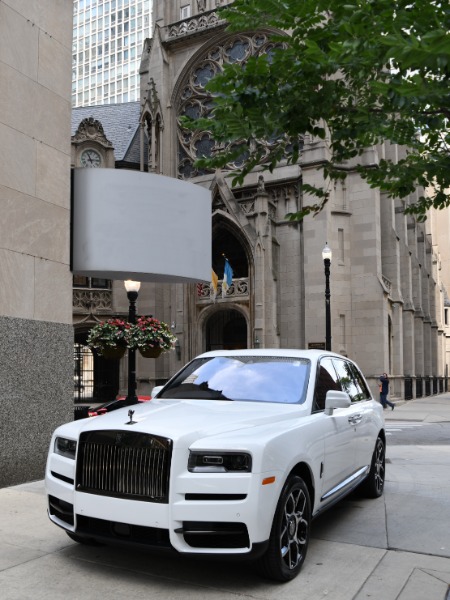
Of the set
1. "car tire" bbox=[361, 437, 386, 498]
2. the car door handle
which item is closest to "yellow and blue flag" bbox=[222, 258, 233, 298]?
"car tire" bbox=[361, 437, 386, 498]

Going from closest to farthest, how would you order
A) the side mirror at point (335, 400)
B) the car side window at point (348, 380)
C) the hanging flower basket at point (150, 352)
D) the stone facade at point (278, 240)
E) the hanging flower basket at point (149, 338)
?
the side mirror at point (335, 400) < the car side window at point (348, 380) < the hanging flower basket at point (149, 338) < the hanging flower basket at point (150, 352) < the stone facade at point (278, 240)

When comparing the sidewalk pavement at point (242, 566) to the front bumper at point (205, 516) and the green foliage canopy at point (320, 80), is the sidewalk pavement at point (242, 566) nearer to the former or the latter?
the front bumper at point (205, 516)

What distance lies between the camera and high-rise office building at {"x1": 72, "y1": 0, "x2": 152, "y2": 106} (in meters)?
105

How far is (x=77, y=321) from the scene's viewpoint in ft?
107

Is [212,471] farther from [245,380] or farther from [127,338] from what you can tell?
[127,338]

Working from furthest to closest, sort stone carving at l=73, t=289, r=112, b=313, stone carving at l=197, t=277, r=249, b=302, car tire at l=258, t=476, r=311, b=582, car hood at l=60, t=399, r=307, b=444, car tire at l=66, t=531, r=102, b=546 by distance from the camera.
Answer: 1. stone carving at l=73, t=289, r=112, b=313
2. stone carving at l=197, t=277, r=249, b=302
3. car tire at l=66, t=531, r=102, b=546
4. car hood at l=60, t=399, r=307, b=444
5. car tire at l=258, t=476, r=311, b=582

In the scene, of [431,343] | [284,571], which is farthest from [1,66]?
[431,343]

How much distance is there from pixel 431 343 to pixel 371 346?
2136 cm

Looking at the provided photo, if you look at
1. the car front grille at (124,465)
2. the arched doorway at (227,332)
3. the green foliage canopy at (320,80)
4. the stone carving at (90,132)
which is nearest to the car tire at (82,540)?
the car front grille at (124,465)

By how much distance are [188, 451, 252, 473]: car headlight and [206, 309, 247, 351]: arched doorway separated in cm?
3198

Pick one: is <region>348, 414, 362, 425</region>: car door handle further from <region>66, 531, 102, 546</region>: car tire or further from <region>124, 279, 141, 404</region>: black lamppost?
<region>124, 279, 141, 404</region>: black lamppost

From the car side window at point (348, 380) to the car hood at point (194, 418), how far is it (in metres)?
1.50

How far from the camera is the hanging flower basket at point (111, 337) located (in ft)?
43.0

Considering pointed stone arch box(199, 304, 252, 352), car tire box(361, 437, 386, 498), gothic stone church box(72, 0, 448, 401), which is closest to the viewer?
car tire box(361, 437, 386, 498)
